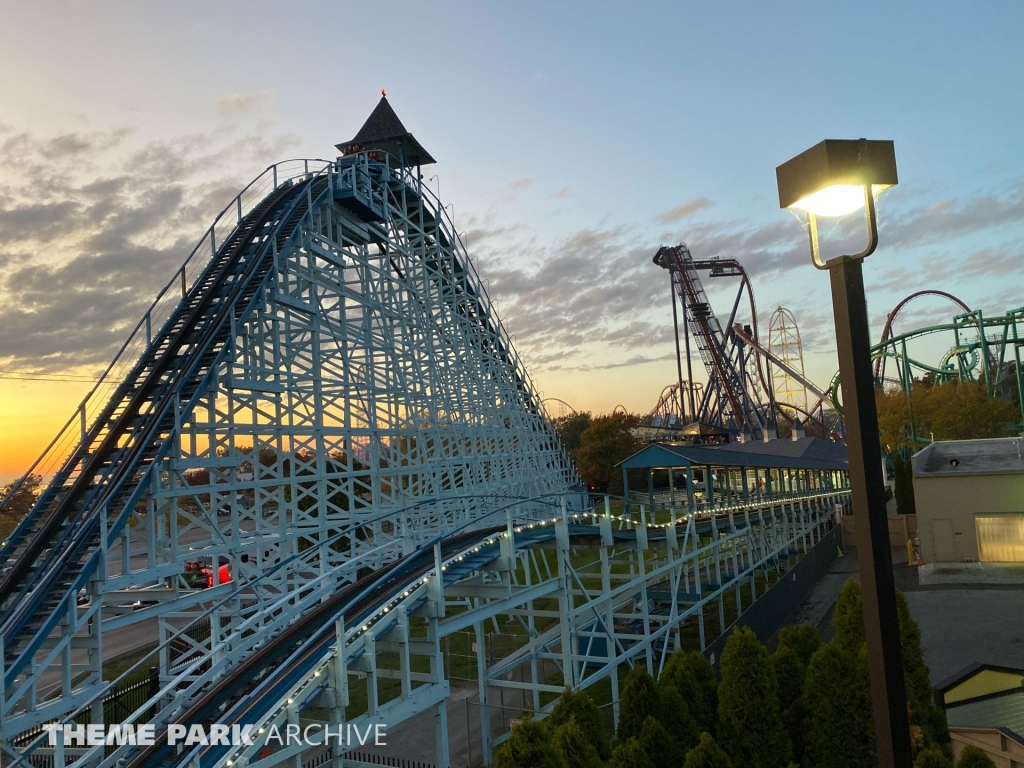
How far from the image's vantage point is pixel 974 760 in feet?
20.1

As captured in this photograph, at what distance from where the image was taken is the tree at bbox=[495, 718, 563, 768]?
5.71 m

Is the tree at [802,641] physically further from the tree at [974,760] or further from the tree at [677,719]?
the tree at [974,760]

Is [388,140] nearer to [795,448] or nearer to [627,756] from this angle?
[795,448]

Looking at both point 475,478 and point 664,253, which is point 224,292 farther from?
point 664,253

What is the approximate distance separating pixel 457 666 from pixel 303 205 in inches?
408

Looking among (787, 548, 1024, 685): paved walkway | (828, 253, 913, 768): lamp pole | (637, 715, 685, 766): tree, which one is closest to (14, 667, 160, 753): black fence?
(637, 715, 685, 766): tree

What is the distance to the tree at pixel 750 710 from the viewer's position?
7.93 m

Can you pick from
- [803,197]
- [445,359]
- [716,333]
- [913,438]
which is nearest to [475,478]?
[445,359]

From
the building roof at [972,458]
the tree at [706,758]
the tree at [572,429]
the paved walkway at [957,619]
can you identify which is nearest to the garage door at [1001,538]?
the building roof at [972,458]

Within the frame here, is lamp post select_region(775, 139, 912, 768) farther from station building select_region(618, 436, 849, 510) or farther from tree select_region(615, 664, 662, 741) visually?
station building select_region(618, 436, 849, 510)

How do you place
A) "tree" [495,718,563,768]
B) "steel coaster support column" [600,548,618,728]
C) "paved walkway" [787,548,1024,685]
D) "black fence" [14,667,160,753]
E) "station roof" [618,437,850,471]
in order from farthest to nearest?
"station roof" [618,437,850,471], "black fence" [14,667,160,753], "paved walkway" [787,548,1024,685], "steel coaster support column" [600,548,618,728], "tree" [495,718,563,768]

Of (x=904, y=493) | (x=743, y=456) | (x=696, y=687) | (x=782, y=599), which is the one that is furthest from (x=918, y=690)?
(x=904, y=493)

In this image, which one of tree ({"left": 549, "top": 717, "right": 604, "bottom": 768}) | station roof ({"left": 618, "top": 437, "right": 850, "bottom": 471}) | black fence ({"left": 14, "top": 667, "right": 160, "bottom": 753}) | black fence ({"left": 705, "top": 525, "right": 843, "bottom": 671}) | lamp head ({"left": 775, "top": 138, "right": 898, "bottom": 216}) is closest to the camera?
lamp head ({"left": 775, "top": 138, "right": 898, "bottom": 216})

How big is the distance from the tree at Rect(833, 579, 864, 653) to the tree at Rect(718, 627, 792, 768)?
4.82ft
